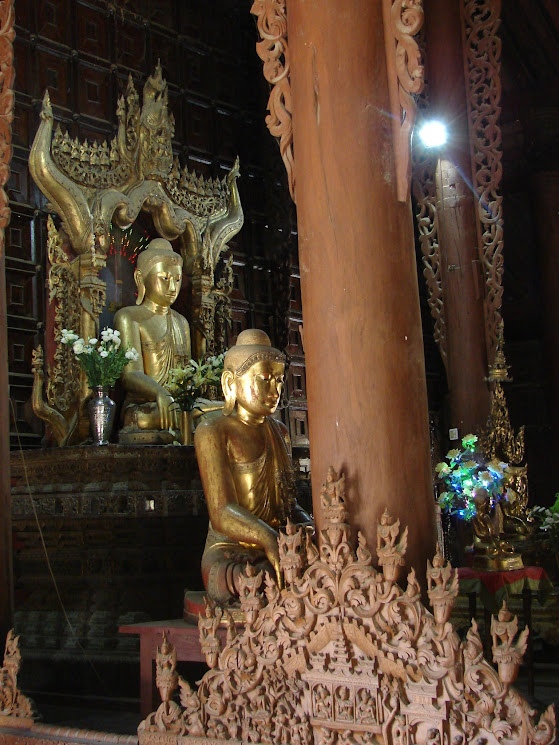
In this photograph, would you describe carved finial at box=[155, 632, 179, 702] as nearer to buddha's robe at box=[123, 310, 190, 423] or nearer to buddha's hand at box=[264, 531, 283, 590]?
buddha's hand at box=[264, 531, 283, 590]

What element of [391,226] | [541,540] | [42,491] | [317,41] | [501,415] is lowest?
[541,540]

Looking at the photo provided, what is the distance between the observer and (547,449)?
37.3 ft

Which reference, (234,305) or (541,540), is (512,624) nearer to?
(541,540)

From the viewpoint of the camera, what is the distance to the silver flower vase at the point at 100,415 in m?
6.02

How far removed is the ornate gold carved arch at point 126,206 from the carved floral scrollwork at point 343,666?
420 cm

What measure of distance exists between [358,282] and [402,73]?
62 cm

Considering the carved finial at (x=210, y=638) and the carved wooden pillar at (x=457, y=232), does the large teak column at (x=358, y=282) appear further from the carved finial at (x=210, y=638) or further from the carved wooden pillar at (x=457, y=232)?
the carved wooden pillar at (x=457, y=232)

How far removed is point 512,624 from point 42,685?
3.64 meters

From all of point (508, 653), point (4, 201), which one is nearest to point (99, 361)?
point (4, 201)

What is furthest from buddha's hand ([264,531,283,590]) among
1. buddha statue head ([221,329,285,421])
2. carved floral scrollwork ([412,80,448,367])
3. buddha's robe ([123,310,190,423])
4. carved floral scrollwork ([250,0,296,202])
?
buddha's robe ([123,310,190,423])

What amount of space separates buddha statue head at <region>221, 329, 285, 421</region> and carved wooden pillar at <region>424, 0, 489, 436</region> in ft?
11.1

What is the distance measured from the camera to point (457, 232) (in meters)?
6.42

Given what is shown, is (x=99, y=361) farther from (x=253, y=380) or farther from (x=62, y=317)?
(x=253, y=380)

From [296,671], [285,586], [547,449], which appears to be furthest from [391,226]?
[547,449]
